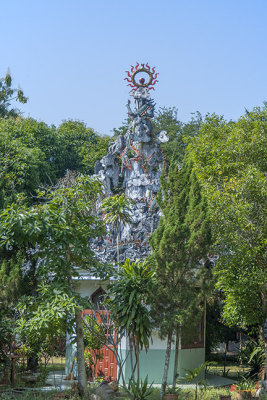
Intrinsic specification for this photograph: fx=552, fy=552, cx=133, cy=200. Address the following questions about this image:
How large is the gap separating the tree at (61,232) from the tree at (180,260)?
1.62 metres

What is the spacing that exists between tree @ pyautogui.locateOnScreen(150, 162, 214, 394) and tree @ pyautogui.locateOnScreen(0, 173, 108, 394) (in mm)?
1624

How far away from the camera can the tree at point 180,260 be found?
13578mm

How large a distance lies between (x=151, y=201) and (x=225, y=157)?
684 cm

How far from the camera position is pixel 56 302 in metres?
12.6

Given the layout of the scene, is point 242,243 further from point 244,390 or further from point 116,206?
point 244,390

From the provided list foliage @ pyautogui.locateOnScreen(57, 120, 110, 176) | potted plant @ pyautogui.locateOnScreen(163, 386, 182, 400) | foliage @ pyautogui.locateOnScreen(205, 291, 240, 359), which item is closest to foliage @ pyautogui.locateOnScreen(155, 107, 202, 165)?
foliage @ pyautogui.locateOnScreen(57, 120, 110, 176)

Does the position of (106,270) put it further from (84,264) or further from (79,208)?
(79,208)

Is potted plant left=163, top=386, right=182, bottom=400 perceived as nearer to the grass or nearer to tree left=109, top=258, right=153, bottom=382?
the grass

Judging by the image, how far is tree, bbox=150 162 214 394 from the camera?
44.5 ft

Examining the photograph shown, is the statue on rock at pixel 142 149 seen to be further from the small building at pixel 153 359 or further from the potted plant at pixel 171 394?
the potted plant at pixel 171 394

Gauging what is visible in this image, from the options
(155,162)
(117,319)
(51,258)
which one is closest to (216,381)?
(117,319)

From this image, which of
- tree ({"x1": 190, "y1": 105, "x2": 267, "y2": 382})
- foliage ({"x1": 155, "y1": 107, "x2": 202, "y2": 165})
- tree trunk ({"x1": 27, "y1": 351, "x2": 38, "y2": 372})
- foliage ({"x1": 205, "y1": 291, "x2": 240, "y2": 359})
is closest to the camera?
tree ({"x1": 190, "y1": 105, "x2": 267, "y2": 382})

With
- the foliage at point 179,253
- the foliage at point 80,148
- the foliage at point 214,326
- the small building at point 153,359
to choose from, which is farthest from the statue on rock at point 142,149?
the foliage at point 80,148

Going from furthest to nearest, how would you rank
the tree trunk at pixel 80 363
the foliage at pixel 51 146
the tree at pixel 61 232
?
1. the foliage at pixel 51 146
2. the tree trunk at pixel 80 363
3. the tree at pixel 61 232
